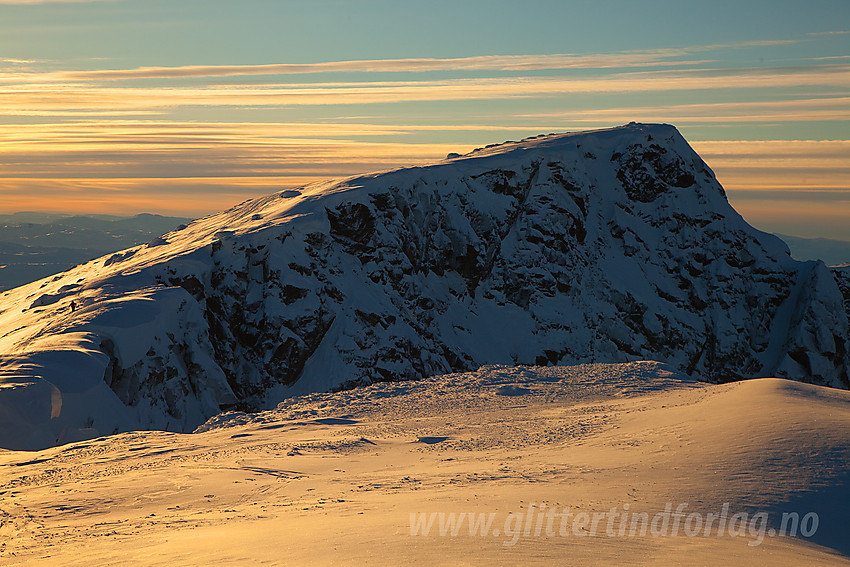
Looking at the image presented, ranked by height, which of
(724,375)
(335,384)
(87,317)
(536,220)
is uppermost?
(536,220)

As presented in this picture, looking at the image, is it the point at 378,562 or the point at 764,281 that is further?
the point at 764,281

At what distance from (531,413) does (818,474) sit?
42.7 ft

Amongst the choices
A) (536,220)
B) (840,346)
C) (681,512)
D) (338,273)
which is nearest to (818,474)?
(681,512)

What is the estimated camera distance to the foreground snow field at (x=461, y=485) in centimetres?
1148

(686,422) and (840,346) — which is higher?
(686,422)

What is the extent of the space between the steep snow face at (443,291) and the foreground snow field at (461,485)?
1211cm

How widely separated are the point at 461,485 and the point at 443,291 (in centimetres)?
5086

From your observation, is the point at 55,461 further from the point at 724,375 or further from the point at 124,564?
the point at 724,375

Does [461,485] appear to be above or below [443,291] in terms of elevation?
below

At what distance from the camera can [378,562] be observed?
10.5m

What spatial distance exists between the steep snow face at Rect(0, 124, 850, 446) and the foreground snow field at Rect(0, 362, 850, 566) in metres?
12.1

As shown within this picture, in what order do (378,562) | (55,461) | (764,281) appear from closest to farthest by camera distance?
(378,562) → (55,461) → (764,281)

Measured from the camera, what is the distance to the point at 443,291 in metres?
67.4

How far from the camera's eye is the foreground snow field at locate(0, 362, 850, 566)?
11.5 metres
